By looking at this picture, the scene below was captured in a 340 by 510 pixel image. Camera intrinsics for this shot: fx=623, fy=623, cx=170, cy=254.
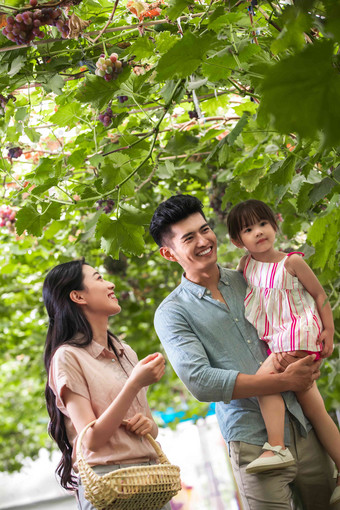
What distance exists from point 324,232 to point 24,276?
4.10 meters

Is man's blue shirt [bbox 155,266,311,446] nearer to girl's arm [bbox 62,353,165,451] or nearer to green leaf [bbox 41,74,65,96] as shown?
girl's arm [bbox 62,353,165,451]

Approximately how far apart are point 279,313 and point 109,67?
907 mm

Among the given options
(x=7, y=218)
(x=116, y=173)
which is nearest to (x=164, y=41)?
(x=116, y=173)

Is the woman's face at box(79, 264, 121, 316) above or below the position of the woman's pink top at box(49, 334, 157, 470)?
above

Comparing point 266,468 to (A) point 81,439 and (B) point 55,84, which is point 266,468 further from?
(B) point 55,84

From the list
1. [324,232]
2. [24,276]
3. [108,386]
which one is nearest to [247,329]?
[108,386]

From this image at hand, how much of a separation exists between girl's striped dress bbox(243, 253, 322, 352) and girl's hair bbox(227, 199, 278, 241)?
0.16 metres

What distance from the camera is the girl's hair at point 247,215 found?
216 cm

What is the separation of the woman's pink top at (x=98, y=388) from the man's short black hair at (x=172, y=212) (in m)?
0.43

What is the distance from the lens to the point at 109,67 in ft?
5.27

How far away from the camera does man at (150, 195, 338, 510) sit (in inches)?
67.7

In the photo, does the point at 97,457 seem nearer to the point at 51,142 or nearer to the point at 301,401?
the point at 301,401

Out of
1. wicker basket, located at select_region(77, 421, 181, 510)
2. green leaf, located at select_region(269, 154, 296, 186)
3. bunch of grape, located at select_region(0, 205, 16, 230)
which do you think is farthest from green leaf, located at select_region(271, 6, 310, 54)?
bunch of grape, located at select_region(0, 205, 16, 230)

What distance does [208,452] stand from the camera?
647 centimetres
